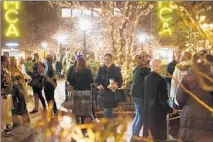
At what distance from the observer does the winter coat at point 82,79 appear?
5.97 metres

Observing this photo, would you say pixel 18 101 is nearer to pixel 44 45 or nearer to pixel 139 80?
pixel 139 80

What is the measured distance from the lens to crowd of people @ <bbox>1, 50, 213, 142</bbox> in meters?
3.37

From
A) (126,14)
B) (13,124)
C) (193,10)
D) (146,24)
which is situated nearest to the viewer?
(193,10)

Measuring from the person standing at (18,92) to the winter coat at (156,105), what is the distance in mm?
2627

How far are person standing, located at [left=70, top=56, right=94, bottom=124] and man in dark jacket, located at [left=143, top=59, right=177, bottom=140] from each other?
5.34 ft

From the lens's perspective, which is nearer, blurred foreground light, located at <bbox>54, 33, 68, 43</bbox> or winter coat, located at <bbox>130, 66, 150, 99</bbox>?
winter coat, located at <bbox>130, 66, 150, 99</bbox>

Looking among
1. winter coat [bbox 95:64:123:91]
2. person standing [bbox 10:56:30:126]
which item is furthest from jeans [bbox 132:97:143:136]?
person standing [bbox 10:56:30:126]

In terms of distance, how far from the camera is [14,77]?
6367 millimetres

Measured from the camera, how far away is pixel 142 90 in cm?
503

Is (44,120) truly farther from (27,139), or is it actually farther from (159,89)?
(27,139)

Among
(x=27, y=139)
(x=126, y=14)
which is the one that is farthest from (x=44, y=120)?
(x=126, y=14)

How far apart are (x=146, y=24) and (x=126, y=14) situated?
30.5 feet

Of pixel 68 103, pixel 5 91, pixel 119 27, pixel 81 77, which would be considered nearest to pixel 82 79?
pixel 81 77

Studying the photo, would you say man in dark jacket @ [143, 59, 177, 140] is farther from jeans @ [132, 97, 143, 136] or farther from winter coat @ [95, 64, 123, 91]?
winter coat @ [95, 64, 123, 91]
